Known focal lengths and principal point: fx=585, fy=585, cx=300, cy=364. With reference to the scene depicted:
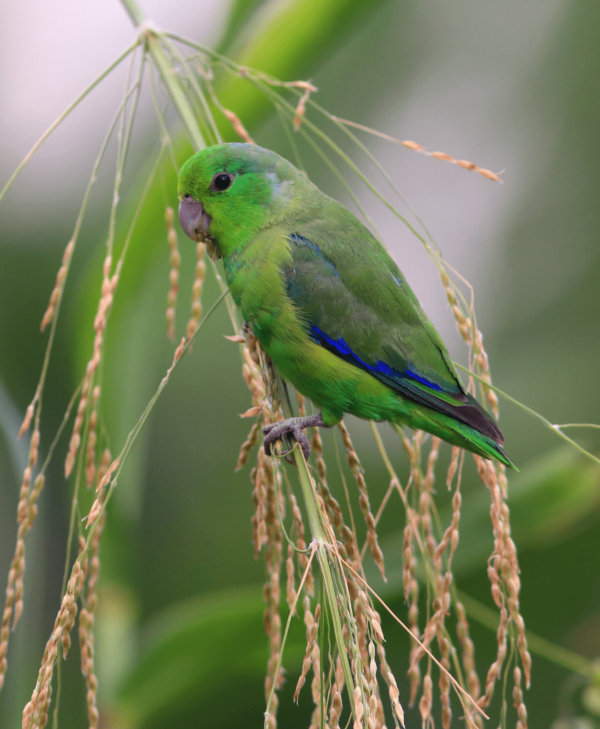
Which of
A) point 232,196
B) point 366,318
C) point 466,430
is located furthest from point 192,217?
point 466,430

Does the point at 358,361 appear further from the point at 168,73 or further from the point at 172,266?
the point at 168,73

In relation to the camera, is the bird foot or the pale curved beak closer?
the bird foot

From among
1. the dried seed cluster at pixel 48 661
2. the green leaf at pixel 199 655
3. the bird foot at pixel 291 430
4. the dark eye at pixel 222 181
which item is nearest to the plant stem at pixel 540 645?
the green leaf at pixel 199 655

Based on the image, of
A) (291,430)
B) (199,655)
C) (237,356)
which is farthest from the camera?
(237,356)

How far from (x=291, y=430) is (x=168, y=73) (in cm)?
49

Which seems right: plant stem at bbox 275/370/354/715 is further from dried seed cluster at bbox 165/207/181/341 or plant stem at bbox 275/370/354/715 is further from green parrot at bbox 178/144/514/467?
dried seed cluster at bbox 165/207/181/341

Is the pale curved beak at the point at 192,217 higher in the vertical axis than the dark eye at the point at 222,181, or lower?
lower

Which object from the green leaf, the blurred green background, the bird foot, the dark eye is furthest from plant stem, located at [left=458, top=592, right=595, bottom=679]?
the dark eye

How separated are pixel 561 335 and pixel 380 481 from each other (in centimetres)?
76

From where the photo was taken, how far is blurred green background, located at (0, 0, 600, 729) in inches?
45.3

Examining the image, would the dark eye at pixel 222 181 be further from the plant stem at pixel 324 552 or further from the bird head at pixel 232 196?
the plant stem at pixel 324 552

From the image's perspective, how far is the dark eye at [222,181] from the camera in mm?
828

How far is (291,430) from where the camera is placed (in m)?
0.75

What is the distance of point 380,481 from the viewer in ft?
5.36
